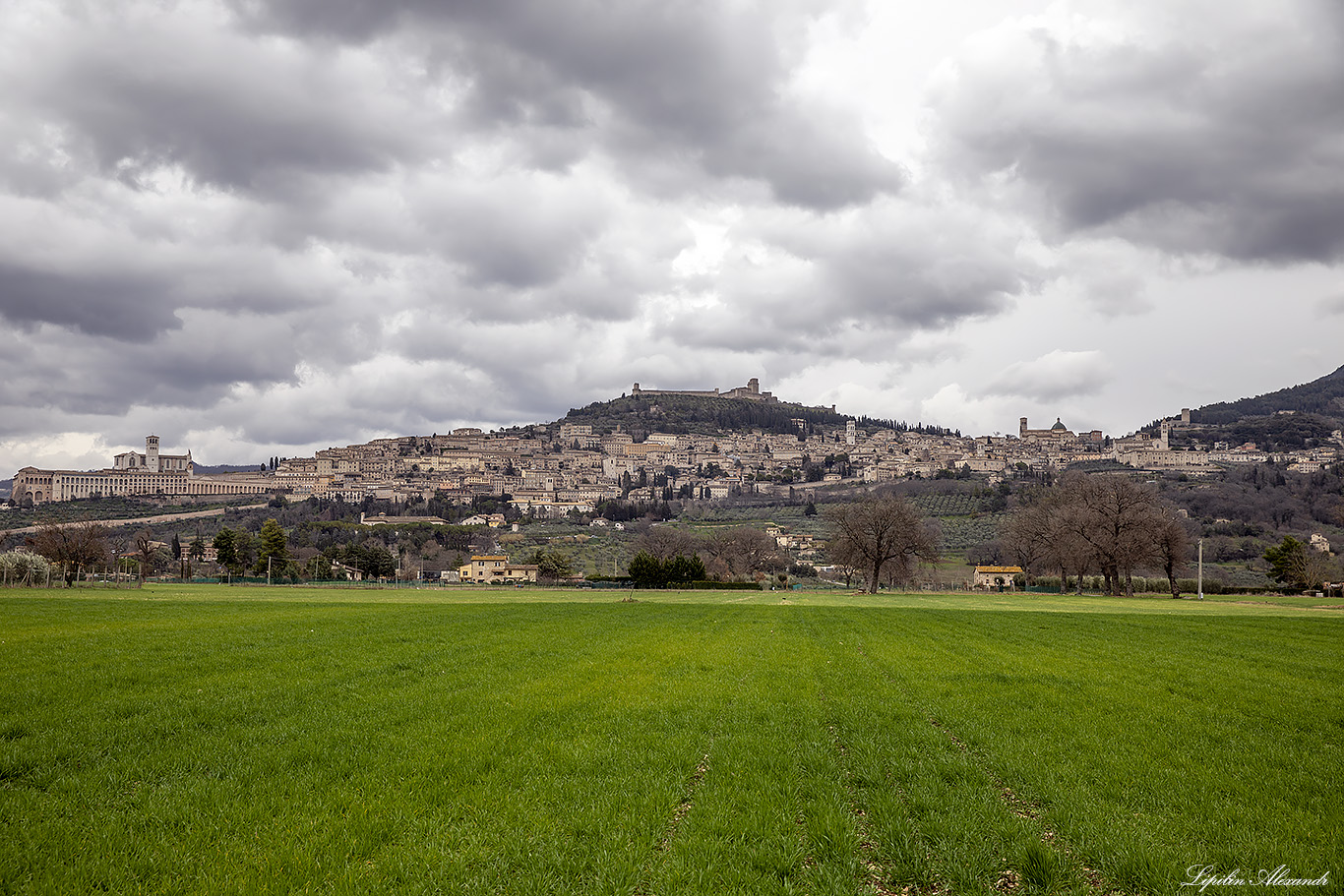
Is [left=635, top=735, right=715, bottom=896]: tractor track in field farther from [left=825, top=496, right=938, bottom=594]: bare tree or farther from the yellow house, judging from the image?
the yellow house

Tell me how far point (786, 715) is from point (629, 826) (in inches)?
201

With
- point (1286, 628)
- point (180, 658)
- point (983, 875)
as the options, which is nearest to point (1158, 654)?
point (1286, 628)

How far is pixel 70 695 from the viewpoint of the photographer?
440 inches

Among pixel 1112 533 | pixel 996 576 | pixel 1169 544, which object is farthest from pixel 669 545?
pixel 1169 544

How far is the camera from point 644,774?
26.3 ft

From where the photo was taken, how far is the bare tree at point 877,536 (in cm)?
7175

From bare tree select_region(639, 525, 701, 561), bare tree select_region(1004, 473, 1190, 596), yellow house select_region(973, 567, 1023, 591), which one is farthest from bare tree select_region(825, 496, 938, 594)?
bare tree select_region(639, 525, 701, 561)

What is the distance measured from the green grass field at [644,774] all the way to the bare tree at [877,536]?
5569cm

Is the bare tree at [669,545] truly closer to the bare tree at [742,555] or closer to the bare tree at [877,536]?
the bare tree at [742,555]

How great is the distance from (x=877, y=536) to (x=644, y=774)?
67.0m

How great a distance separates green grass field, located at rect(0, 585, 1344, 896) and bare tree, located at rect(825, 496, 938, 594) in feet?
183

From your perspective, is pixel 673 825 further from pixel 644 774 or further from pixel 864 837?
pixel 864 837

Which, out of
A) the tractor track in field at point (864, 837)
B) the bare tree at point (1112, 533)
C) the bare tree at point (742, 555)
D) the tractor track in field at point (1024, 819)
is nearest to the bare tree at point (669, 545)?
the bare tree at point (742, 555)

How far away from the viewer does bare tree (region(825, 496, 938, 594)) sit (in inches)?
2825
